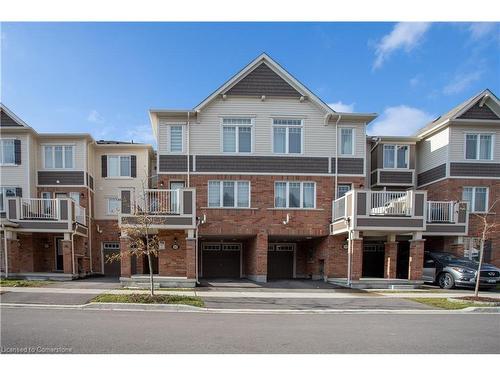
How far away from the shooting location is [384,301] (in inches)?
412

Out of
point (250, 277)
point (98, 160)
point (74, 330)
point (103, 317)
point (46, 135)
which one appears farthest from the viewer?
point (98, 160)

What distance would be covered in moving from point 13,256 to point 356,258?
16.9m

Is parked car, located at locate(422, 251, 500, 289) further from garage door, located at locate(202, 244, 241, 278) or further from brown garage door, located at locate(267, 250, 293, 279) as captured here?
garage door, located at locate(202, 244, 241, 278)

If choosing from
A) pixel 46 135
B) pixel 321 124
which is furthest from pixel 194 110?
pixel 46 135

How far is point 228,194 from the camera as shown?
50.8 ft

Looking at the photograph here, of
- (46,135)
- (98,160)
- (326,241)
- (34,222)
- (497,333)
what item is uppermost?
(46,135)

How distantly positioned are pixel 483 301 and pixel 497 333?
4.06 metres

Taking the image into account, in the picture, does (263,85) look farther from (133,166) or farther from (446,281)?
(446,281)

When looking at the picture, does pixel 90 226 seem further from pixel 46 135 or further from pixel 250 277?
pixel 250 277

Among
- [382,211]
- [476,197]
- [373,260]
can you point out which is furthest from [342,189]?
[476,197]

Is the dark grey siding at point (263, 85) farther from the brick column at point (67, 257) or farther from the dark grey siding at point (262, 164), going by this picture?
the brick column at point (67, 257)

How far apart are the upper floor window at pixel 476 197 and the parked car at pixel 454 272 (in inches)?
167

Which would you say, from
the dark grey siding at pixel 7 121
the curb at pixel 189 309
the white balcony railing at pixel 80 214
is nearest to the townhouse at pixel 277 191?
the dark grey siding at pixel 7 121

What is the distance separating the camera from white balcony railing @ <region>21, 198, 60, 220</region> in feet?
50.2
